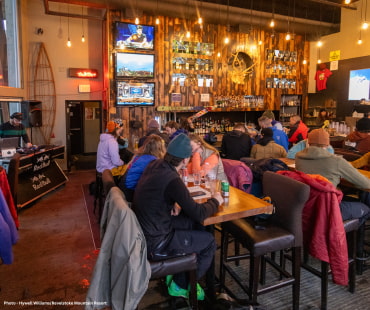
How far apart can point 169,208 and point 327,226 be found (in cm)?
137

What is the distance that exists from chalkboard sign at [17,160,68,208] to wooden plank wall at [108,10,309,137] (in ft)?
6.74

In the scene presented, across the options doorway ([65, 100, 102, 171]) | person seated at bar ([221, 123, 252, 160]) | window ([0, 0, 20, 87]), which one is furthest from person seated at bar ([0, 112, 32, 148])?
person seated at bar ([221, 123, 252, 160])

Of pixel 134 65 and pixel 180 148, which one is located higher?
pixel 134 65

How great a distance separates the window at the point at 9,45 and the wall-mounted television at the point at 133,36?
2349 millimetres

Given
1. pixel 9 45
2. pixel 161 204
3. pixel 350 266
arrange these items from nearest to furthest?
pixel 161 204 → pixel 350 266 → pixel 9 45

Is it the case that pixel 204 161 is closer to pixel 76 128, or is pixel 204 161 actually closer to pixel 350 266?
pixel 350 266

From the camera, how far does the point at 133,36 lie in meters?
7.61

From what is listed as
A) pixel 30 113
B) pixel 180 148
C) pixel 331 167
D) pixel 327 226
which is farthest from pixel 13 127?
pixel 327 226

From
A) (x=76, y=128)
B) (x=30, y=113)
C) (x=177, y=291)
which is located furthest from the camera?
(x=76, y=128)

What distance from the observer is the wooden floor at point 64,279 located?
2.79 meters

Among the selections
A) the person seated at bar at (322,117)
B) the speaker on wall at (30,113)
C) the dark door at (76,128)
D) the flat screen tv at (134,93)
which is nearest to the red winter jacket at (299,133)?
the person seated at bar at (322,117)

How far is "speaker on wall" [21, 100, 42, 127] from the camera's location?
6.86m

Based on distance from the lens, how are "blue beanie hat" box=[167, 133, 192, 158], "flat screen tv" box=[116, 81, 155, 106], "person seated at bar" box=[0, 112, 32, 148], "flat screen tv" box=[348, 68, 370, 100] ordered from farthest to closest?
"flat screen tv" box=[348, 68, 370, 100] < "flat screen tv" box=[116, 81, 155, 106] < "person seated at bar" box=[0, 112, 32, 148] < "blue beanie hat" box=[167, 133, 192, 158]

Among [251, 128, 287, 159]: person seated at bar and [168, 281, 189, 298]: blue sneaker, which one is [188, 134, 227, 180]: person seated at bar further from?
[168, 281, 189, 298]: blue sneaker
